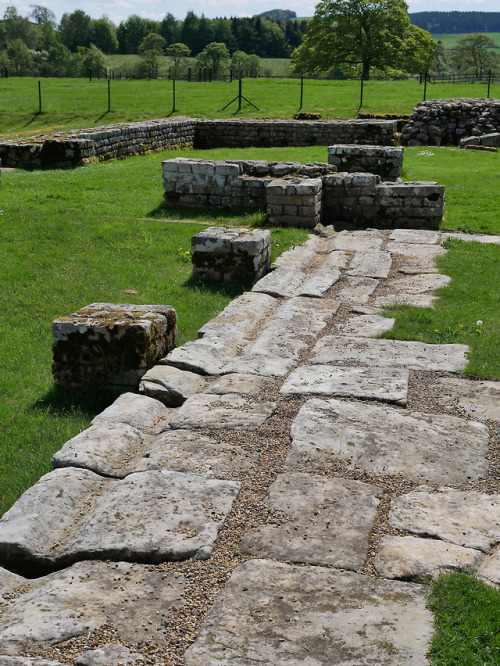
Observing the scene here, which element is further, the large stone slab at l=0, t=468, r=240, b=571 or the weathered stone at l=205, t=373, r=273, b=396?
the weathered stone at l=205, t=373, r=273, b=396

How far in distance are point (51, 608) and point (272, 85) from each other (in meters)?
40.2

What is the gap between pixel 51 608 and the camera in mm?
2855

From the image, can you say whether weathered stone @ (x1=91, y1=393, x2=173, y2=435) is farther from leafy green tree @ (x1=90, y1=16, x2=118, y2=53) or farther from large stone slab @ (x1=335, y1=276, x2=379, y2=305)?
leafy green tree @ (x1=90, y1=16, x2=118, y2=53)

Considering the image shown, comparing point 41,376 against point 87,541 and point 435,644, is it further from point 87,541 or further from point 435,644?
point 435,644

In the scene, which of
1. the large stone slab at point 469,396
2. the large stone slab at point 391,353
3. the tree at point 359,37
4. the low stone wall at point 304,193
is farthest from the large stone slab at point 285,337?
the tree at point 359,37

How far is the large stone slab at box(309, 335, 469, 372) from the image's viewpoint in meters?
5.72

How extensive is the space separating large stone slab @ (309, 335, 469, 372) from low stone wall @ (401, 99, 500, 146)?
766 inches

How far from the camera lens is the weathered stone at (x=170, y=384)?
5270 millimetres

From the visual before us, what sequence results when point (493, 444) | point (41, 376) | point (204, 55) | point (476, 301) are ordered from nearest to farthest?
1. point (493, 444)
2. point (41, 376)
3. point (476, 301)
4. point (204, 55)

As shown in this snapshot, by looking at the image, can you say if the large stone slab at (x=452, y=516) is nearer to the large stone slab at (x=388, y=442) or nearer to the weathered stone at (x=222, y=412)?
the large stone slab at (x=388, y=442)

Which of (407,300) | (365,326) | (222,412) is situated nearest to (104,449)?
(222,412)

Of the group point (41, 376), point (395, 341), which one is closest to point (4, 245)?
point (41, 376)

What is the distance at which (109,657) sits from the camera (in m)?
2.56

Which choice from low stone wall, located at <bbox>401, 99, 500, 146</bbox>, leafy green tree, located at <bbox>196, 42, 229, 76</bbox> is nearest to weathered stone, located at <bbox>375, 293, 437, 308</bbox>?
low stone wall, located at <bbox>401, 99, 500, 146</bbox>
